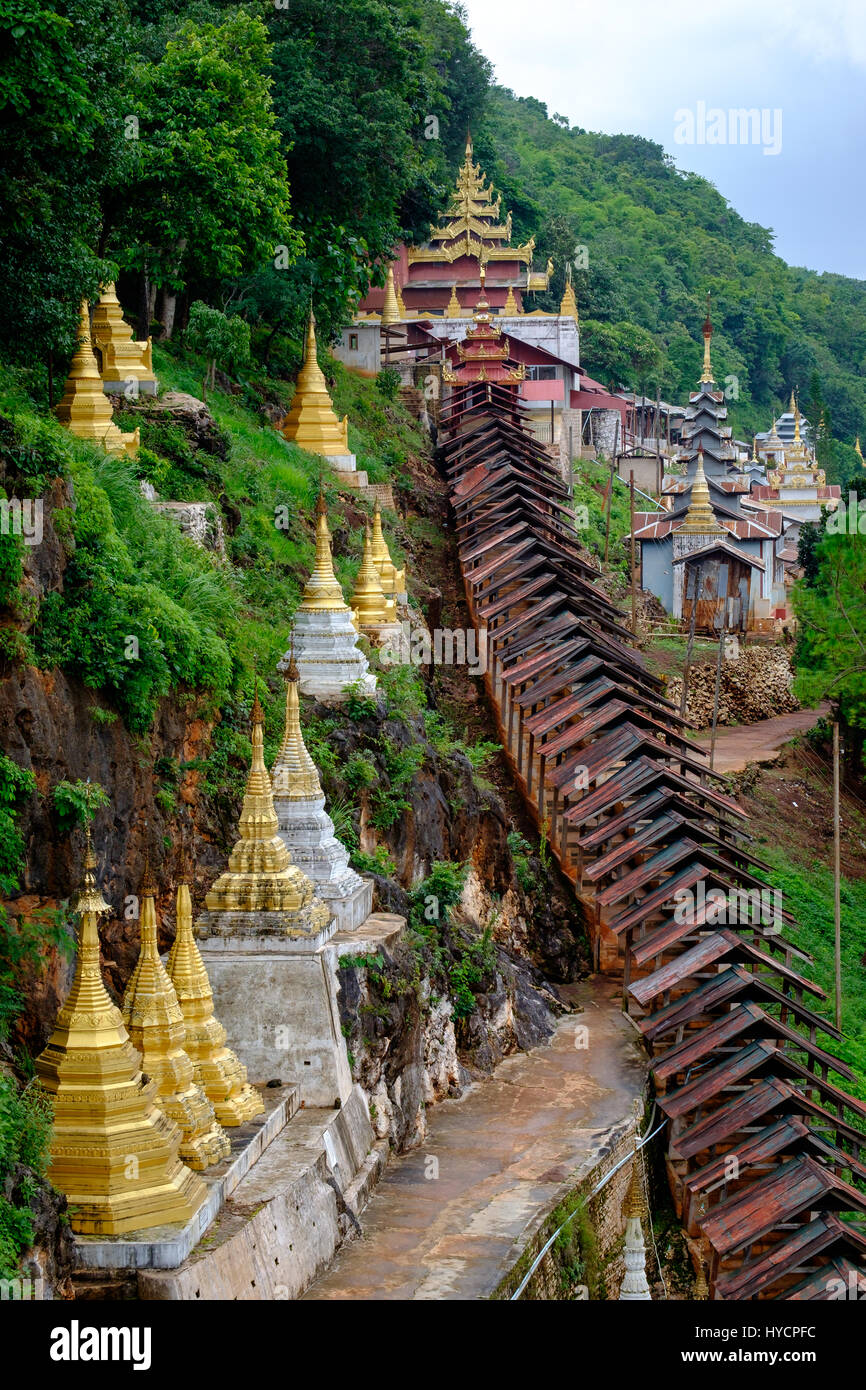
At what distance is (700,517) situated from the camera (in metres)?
64.4

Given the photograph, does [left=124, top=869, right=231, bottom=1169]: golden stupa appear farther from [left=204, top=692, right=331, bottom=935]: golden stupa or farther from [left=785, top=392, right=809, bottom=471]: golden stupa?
[left=785, top=392, right=809, bottom=471]: golden stupa

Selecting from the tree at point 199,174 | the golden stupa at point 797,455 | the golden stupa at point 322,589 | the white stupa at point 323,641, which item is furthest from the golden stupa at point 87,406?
the golden stupa at point 797,455

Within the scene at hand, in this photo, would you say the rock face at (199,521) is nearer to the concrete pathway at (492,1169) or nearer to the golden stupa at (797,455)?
the concrete pathway at (492,1169)

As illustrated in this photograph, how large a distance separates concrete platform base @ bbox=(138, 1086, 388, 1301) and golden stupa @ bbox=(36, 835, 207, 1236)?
2.01 ft

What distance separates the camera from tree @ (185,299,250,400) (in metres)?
38.3

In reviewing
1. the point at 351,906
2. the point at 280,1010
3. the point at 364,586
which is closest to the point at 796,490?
the point at 364,586

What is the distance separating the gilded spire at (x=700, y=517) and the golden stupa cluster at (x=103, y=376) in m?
31.4

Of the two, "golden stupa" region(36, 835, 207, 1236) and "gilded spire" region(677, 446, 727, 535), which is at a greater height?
"gilded spire" region(677, 446, 727, 535)

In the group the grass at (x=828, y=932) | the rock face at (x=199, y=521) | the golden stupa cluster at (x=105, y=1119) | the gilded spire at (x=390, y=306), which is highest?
the gilded spire at (x=390, y=306)

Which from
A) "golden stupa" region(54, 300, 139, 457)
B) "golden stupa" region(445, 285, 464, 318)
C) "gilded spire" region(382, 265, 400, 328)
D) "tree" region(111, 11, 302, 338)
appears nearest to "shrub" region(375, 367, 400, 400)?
"gilded spire" region(382, 265, 400, 328)

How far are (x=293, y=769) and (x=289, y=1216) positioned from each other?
20.5ft

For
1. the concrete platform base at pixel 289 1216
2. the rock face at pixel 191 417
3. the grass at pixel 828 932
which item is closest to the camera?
the concrete platform base at pixel 289 1216

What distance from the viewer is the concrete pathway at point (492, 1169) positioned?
67.2 ft

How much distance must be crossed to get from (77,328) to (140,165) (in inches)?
220
